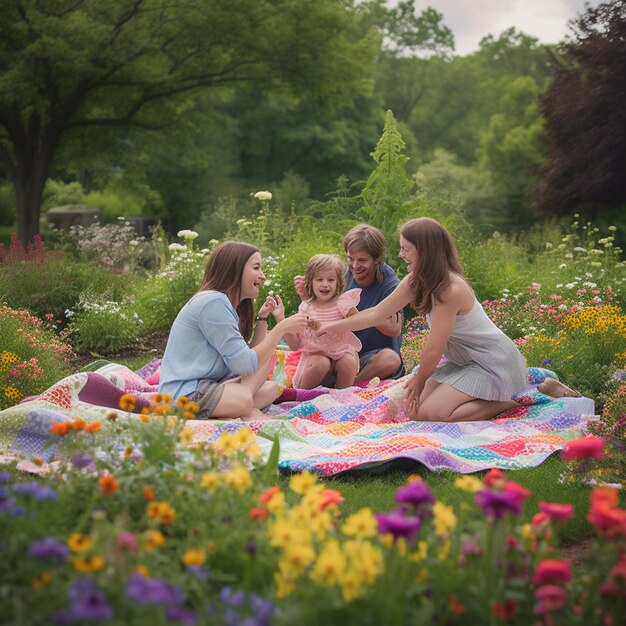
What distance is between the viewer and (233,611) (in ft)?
7.52

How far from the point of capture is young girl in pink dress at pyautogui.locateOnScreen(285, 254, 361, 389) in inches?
261

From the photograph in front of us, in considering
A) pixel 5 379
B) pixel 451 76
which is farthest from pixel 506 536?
pixel 451 76

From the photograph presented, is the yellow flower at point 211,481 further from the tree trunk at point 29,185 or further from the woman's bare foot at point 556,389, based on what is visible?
the tree trunk at point 29,185

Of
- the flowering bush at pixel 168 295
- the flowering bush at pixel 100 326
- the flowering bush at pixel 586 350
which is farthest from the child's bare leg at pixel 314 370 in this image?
the flowering bush at pixel 168 295

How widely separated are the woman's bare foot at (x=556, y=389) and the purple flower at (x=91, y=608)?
471 cm

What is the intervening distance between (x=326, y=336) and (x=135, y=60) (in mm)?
13710

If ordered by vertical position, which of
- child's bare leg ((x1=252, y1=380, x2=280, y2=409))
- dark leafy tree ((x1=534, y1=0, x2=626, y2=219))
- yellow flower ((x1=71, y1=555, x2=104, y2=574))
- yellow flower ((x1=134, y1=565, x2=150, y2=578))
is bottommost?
child's bare leg ((x1=252, y1=380, x2=280, y2=409))

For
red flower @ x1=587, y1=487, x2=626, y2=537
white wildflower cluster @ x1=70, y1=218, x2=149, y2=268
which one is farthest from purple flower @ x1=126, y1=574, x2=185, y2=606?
→ white wildflower cluster @ x1=70, y1=218, x2=149, y2=268

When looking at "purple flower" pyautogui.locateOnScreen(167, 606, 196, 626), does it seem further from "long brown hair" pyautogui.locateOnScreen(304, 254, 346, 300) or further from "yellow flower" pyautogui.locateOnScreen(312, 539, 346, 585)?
"long brown hair" pyautogui.locateOnScreen(304, 254, 346, 300)

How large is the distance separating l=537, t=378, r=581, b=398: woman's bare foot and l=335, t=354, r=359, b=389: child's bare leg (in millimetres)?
1332

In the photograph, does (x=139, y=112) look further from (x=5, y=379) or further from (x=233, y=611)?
(x=233, y=611)

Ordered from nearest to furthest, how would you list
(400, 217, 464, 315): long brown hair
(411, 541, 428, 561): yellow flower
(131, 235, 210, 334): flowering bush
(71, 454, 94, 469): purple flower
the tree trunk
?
(411, 541, 428, 561): yellow flower → (71, 454, 94, 469): purple flower → (400, 217, 464, 315): long brown hair → (131, 235, 210, 334): flowering bush → the tree trunk

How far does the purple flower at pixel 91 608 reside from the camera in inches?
78.3

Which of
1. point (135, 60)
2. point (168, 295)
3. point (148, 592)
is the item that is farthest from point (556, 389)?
point (135, 60)
